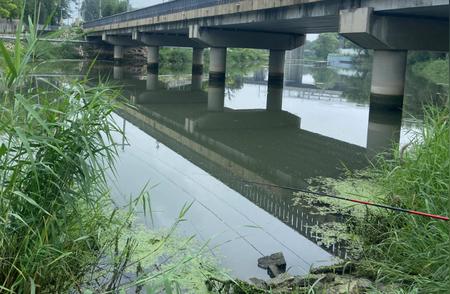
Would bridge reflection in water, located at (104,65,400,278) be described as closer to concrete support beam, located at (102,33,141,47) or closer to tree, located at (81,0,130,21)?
concrete support beam, located at (102,33,141,47)

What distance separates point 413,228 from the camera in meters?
3.90

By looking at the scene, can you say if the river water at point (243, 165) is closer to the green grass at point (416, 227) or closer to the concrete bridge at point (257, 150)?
the concrete bridge at point (257, 150)

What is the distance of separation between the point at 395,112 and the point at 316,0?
407cm

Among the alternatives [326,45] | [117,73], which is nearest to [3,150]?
[117,73]

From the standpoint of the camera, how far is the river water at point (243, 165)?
4.88 metres

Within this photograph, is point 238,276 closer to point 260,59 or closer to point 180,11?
point 180,11

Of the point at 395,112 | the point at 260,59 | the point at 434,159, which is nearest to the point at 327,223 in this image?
the point at 434,159

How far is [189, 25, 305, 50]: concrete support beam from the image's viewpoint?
83.8ft

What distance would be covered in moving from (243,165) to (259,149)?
157 centimetres

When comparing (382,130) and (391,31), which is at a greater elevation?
(391,31)

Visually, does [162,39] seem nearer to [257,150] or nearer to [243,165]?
[257,150]

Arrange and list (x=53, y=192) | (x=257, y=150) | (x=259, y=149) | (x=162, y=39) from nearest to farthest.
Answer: (x=53, y=192) → (x=257, y=150) → (x=259, y=149) → (x=162, y=39)

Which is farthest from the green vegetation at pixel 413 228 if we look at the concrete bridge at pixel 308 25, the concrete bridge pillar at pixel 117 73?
the concrete bridge pillar at pixel 117 73

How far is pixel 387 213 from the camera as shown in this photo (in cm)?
462
